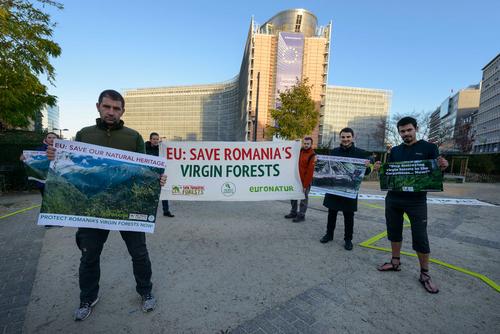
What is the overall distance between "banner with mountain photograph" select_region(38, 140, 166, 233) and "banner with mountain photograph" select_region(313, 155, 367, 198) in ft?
10.2

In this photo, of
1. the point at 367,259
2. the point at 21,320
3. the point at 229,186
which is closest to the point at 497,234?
the point at 367,259

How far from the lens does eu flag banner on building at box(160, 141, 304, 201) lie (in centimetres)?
487

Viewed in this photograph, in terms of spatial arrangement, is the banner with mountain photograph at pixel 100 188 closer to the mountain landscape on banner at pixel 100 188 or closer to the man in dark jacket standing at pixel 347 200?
the mountain landscape on banner at pixel 100 188

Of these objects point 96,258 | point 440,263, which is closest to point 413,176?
point 440,263

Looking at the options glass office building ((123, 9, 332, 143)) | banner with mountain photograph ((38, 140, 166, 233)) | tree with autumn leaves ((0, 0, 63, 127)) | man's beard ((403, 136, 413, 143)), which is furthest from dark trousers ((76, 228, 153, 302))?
glass office building ((123, 9, 332, 143))

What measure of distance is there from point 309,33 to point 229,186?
6951 cm

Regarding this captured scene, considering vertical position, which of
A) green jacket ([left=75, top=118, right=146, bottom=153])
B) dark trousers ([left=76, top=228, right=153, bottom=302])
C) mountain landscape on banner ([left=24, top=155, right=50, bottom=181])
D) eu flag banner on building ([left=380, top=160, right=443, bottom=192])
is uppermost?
green jacket ([left=75, top=118, right=146, bottom=153])

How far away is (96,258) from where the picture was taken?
2.37 m

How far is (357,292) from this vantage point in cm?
291

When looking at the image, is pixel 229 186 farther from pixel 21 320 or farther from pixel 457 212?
pixel 457 212

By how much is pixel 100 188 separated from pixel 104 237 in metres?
0.51

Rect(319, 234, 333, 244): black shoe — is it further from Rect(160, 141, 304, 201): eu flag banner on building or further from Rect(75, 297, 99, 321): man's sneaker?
Rect(75, 297, 99, 321): man's sneaker

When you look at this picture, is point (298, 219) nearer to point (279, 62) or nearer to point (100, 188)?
point (100, 188)

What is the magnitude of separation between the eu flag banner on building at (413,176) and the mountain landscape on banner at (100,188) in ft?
9.91
